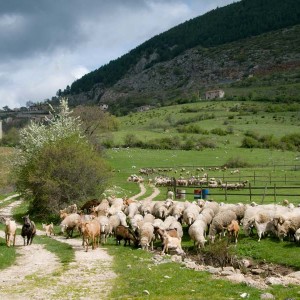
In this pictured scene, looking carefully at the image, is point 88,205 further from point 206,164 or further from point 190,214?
point 206,164

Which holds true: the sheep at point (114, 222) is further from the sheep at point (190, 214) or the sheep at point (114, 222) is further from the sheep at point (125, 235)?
the sheep at point (190, 214)

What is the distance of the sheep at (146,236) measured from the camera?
24.9 metres

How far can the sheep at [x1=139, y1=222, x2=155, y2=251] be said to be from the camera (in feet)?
81.8

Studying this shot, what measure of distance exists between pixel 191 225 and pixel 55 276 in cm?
983

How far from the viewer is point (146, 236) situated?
82.5 ft

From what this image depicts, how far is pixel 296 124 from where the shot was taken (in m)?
121

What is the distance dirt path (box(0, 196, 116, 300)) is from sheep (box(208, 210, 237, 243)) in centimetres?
632

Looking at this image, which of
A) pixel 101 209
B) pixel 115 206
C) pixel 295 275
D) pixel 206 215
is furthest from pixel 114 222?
pixel 295 275

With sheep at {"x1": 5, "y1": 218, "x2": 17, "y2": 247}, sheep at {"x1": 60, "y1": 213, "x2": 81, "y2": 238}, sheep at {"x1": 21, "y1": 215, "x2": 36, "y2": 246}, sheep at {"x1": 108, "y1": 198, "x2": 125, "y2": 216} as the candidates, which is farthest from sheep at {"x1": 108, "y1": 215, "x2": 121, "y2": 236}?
sheep at {"x1": 5, "y1": 218, "x2": 17, "y2": 247}

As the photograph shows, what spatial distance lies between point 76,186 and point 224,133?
75.0 meters

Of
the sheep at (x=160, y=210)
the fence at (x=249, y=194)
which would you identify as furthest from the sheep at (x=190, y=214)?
the fence at (x=249, y=194)

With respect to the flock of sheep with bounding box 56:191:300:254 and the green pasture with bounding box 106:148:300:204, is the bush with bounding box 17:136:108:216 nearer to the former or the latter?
the flock of sheep with bounding box 56:191:300:254

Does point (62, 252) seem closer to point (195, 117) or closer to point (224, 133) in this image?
point (224, 133)

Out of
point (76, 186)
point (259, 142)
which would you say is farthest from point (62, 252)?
point (259, 142)
